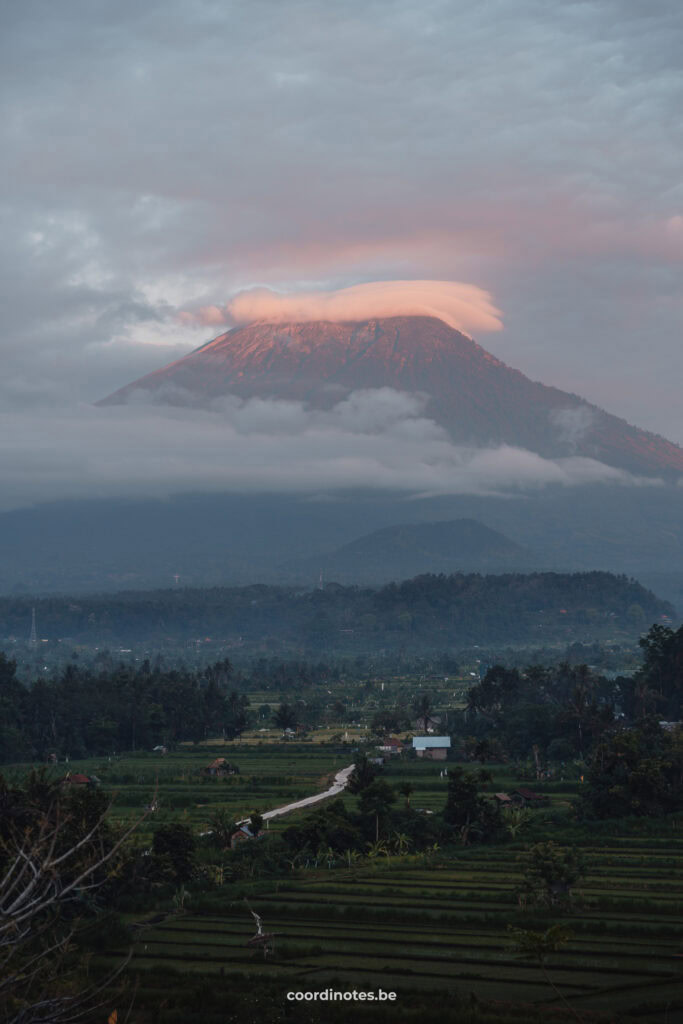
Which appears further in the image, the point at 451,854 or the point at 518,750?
the point at 518,750

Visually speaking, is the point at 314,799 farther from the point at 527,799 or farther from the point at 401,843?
the point at 401,843

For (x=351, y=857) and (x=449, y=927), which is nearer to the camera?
(x=449, y=927)

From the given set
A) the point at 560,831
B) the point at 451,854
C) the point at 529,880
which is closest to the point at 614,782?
the point at 560,831

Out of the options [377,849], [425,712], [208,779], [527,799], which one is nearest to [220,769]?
[208,779]

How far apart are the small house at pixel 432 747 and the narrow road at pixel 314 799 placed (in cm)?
811

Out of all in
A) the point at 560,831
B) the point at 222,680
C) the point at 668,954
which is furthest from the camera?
the point at 222,680

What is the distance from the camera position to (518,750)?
75875 mm

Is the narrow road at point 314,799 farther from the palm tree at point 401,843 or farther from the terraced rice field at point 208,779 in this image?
the palm tree at point 401,843

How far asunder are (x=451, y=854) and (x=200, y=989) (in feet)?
68.1

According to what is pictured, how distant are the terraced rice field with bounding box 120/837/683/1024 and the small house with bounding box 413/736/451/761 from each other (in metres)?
33.9

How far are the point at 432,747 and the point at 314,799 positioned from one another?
771 inches

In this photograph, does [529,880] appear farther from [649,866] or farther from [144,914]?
[144,914]

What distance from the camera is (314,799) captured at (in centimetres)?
5819

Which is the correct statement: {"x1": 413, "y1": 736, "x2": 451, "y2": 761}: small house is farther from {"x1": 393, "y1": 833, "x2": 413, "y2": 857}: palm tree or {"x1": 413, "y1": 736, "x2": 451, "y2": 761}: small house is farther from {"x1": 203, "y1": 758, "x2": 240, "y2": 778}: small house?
{"x1": 393, "y1": 833, "x2": 413, "y2": 857}: palm tree
